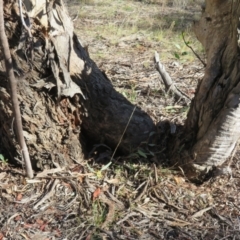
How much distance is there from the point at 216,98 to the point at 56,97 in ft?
2.83

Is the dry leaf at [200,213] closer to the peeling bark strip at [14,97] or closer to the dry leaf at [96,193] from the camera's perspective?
the dry leaf at [96,193]

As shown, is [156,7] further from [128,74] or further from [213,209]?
[213,209]

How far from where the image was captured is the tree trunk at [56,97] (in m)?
2.63

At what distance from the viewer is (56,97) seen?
2.78 metres

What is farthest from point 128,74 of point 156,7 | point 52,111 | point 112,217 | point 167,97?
point 156,7

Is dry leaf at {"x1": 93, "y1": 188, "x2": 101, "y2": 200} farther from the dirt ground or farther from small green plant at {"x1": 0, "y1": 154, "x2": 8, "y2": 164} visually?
small green plant at {"x1": 0, "y1": 154, "x2": 8, "y2": 164}

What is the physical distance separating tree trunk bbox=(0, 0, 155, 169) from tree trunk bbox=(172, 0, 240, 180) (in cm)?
37

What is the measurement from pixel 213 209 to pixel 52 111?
104cm

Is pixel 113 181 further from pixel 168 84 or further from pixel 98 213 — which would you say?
pixel 168 84

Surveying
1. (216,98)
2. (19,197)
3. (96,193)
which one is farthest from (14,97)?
(216,98)

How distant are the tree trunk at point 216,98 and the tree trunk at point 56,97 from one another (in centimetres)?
37

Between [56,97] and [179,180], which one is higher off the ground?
[56,97]

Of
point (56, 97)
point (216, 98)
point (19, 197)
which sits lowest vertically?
point (19, 197)

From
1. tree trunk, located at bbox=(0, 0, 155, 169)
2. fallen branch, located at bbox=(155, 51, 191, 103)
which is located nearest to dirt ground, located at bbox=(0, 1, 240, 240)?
tree trunk, located at bbox=(0, 0, 155, 169)
